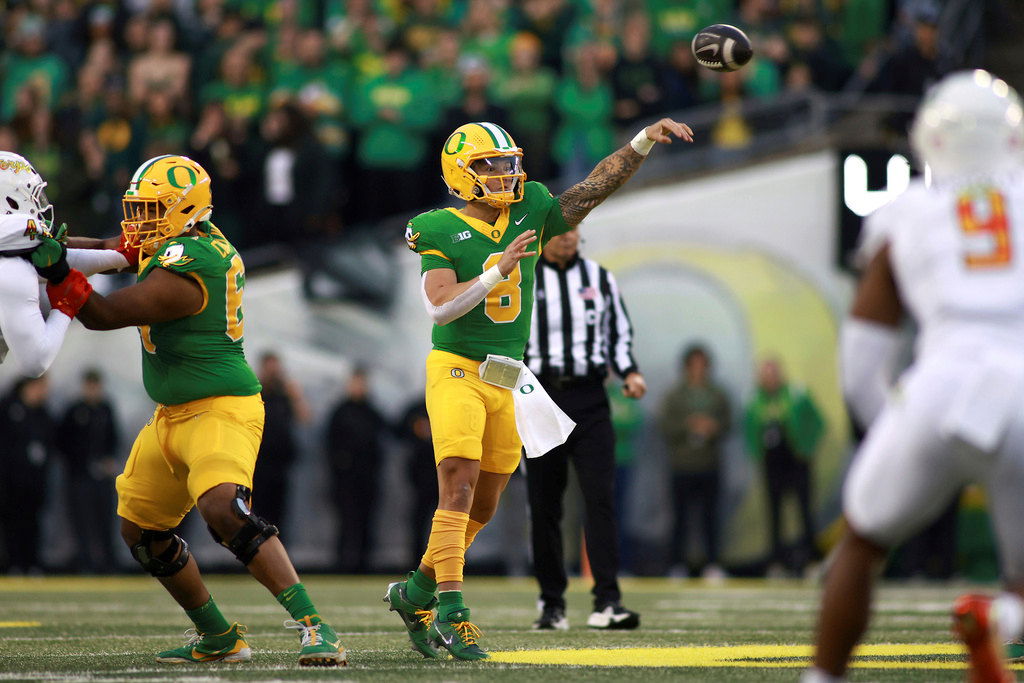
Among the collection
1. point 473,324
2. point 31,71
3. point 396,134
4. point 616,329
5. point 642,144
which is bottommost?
point 616,329

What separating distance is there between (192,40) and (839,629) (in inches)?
480

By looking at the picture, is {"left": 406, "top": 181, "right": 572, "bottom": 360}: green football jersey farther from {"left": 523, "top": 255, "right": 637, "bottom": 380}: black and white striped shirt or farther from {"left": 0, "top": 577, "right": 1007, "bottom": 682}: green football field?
{"left": 523, "top": 255, "right": 637, "bottom": 380}: black and white striped shirt

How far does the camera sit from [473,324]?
585cm

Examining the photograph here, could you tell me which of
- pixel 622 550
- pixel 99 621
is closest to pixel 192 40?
pixel 622 550

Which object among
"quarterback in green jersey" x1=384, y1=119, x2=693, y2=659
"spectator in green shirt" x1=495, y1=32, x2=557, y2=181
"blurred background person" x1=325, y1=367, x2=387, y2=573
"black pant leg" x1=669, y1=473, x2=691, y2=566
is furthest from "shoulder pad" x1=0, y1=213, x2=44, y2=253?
"black pant leg" x1=669, y1=473, x2=691, y2=566

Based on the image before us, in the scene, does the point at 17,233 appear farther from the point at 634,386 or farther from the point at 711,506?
the point at 711,506

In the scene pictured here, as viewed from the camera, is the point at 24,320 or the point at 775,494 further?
the point at 775,494

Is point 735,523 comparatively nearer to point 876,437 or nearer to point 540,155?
point 540,155

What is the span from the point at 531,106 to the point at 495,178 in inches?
278

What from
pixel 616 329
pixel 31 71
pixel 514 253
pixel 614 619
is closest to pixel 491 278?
pixel 514 253

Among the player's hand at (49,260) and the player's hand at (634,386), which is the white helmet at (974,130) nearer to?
the player's hand at (49,260)

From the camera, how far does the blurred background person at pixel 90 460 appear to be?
13.7 m

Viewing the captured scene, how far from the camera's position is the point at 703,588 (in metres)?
11.9

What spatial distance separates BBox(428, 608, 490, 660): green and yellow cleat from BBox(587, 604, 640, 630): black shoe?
1.80m
